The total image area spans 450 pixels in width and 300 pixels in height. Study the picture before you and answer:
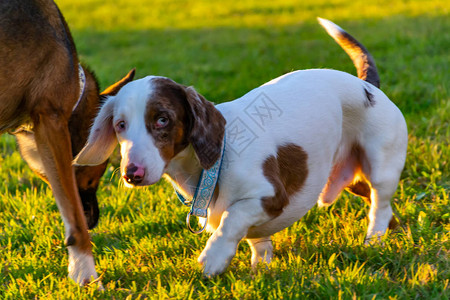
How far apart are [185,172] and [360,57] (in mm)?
1778

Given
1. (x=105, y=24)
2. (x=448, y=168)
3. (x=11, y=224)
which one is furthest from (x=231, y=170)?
(x=105, y=24)

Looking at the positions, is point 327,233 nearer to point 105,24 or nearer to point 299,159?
point 299,159

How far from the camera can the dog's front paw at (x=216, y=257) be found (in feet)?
10.4

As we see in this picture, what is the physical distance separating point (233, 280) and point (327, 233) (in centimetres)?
100

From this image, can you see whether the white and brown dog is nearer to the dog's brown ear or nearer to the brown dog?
the dog's brown ear

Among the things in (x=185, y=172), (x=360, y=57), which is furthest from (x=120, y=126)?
(x=360, y=57)

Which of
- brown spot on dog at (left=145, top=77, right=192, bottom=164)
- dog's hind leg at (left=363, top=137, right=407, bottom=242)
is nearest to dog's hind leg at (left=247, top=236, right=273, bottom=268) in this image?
dog's hind leg at (left=363, top=137, right=407, bottom=242)

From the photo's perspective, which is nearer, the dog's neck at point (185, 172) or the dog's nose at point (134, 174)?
the dog's nose at point (134, 174)

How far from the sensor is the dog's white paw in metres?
3.50

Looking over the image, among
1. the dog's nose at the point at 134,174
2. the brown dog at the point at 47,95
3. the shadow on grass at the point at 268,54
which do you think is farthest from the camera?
the shadow on grass at the point at 268,54

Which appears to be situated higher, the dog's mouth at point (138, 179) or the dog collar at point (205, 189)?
the dog's mouth at point (138, 179)

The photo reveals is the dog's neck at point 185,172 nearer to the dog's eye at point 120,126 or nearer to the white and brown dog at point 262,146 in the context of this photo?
the white and brown dog at point 262,146

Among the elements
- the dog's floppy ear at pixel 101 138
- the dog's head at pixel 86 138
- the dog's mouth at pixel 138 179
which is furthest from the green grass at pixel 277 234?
the dog's floppy ear at pixel 101 138

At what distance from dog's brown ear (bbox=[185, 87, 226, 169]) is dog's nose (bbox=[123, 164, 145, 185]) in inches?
14.6
